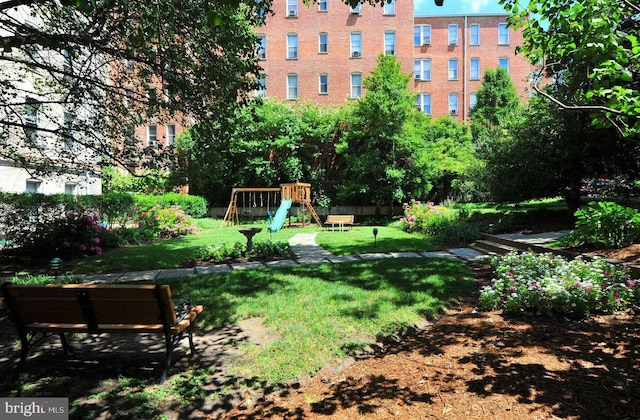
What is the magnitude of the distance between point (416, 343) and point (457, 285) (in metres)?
2.46

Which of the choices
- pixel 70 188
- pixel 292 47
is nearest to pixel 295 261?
pixel 70 188

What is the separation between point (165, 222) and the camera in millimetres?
14188

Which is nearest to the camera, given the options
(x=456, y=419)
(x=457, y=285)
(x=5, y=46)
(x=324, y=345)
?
(x=456, y=419)

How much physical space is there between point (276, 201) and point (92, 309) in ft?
64.9

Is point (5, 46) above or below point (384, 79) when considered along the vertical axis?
below

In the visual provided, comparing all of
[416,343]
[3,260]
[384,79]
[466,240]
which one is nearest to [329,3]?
[384,79]

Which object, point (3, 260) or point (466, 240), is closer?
point (3, 260)

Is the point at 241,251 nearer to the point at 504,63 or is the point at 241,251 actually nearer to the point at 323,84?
the point at 323,84

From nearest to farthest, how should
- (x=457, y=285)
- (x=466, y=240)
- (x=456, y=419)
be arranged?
1. (x=456, y=419)
2. (x=457, y=285)
3. (x=466, y=240)

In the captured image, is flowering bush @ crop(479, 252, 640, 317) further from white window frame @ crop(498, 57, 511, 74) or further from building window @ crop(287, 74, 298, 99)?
white window frame @ crop(498, 57, 511, 74)

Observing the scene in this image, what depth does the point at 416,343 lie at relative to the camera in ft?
13.7

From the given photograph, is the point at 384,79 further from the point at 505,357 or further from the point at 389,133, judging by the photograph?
the point at 505,357

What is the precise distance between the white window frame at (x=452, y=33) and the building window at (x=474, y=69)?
2408mm

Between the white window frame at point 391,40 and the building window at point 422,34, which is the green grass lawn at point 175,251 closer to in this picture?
the white window frame at point 391,40
